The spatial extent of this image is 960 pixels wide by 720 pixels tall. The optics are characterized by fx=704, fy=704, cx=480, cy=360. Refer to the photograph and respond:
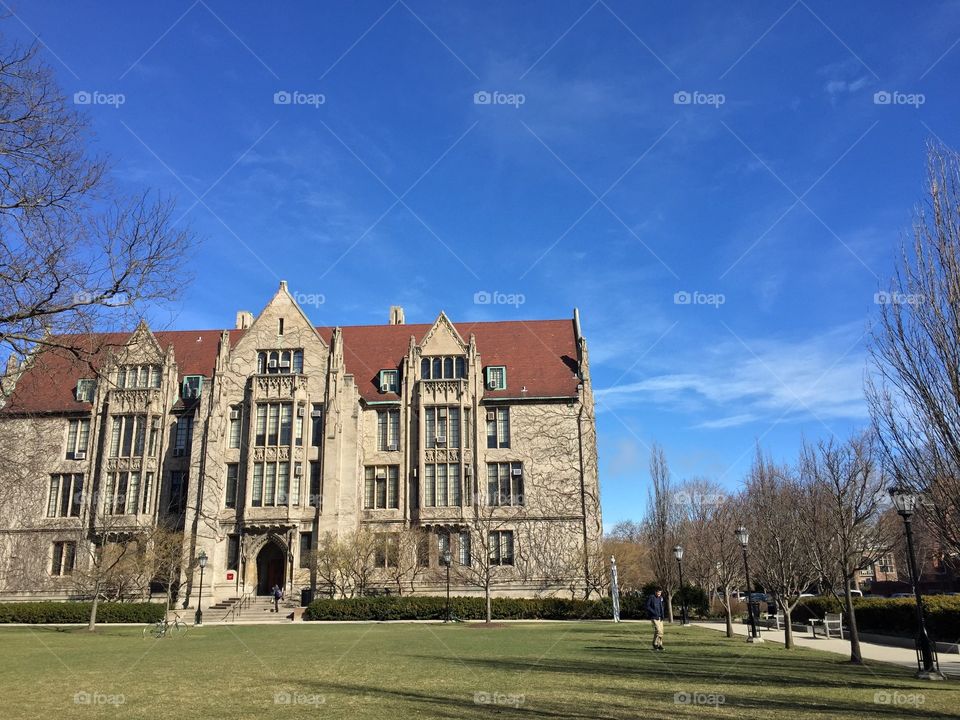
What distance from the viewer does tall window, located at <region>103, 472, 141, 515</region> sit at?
45.0 meters

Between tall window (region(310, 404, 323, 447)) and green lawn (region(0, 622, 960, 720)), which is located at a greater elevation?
tall window (region(310, 404, 323, 447))

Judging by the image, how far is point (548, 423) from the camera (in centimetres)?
4741

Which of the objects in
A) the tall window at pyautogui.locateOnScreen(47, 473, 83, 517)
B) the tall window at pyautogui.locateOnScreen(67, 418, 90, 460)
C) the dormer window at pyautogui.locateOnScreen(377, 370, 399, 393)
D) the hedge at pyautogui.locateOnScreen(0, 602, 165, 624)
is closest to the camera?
the hedge at pyautogui.locateOnScreen(0, 602, 165, 624)

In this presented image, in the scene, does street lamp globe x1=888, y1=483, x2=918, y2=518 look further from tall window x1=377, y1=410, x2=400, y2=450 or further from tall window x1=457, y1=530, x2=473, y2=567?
tall window x1=377, y1=410, x2=400, y2=450

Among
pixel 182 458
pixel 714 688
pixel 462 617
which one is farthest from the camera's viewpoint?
pixel 182 458

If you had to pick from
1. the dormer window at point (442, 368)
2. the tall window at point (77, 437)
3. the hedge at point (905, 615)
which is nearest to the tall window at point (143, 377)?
the tall window at point (77, 437)

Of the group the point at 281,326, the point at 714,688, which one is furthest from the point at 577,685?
the point at 281,326

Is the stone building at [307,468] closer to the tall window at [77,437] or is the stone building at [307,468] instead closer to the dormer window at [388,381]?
the tall window at [77,437]

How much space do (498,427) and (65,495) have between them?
2862 cm

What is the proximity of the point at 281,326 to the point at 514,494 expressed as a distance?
1923 centimetres

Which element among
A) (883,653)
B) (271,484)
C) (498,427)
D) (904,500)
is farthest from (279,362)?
(904,500)

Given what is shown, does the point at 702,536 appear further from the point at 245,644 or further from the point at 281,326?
the point at 245,644

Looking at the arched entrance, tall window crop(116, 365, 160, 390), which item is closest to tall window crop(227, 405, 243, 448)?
tall window crop(116, 365, 160, 390)

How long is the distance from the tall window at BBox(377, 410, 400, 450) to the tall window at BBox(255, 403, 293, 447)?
19.6 ft
